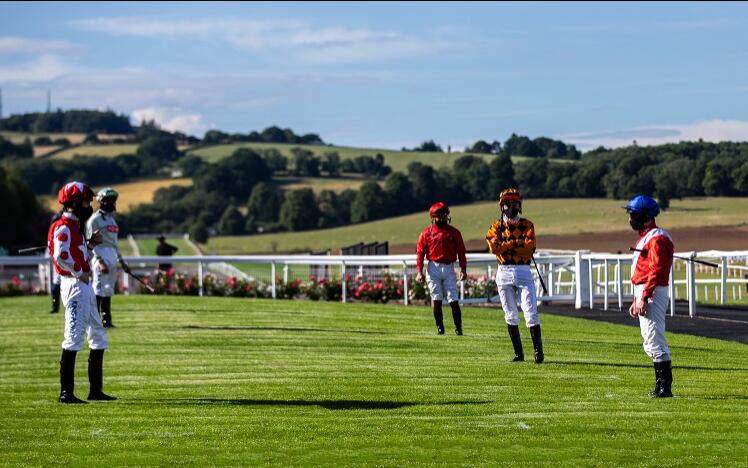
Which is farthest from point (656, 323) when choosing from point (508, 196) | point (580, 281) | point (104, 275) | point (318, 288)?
point (318, 288)

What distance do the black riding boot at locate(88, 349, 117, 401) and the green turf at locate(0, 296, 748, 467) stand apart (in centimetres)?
29

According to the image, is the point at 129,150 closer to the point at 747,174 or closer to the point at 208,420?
the point at 747,174

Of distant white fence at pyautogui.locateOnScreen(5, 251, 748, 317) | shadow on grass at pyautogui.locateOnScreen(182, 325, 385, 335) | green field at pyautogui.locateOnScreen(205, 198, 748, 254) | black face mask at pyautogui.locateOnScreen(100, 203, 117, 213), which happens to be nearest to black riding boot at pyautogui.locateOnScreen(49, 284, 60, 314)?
shadow on grass at pyautogui.locateOnScreen(182, 325, 385, 335)

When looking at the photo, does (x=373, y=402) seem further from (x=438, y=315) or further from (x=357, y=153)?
(x=357, y=153)

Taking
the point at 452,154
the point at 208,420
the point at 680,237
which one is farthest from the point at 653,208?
the point at 452,154

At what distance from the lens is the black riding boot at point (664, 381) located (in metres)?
11.1

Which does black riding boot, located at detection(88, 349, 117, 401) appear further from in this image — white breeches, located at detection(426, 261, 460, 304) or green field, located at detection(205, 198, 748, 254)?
green field, located at detection(205, 198, 748, 254)

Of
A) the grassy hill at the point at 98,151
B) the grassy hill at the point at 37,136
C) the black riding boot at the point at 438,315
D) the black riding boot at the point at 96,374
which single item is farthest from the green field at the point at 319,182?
the black riding boot at the point at 96,374

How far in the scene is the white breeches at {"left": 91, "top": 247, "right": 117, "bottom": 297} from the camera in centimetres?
1731

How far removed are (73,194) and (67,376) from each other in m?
1.60

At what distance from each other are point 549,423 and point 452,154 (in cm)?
7276

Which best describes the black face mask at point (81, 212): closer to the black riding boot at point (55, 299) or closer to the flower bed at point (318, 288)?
the black riding boot at point (55, 299)

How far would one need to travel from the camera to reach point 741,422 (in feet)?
32.4

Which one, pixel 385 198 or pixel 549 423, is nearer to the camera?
pixel 549 423
